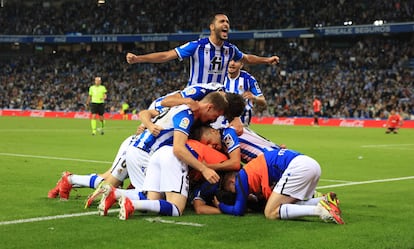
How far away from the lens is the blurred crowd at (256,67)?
47.4 m

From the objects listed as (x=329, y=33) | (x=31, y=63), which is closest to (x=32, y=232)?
(x=329, y=33)

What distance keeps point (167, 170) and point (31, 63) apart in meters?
66.0

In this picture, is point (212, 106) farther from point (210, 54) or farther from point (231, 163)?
point (210, 54)

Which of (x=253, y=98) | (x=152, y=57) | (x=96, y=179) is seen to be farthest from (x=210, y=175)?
(x=253, y=98)

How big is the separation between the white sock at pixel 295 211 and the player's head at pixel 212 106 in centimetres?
132

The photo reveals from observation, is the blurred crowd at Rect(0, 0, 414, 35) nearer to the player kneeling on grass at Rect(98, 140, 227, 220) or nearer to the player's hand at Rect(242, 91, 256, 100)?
the player's hand at Rect(242, 91, 256, 100)

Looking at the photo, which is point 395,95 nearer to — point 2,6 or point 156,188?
point 156,188

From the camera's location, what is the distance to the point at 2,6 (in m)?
75.1

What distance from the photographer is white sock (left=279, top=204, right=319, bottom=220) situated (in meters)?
7.39

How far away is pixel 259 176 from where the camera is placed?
793 centimetres

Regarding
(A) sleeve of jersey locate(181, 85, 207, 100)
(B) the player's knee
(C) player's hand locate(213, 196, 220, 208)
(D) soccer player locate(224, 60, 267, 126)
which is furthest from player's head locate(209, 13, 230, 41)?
(B) the player's knee

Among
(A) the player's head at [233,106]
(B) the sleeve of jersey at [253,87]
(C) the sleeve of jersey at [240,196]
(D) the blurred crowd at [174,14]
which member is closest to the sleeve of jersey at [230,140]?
(A) the player's head at [233,106]

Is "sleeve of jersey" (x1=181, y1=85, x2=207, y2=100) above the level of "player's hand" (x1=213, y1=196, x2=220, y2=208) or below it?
above

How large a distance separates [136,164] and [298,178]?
6.86 feet
